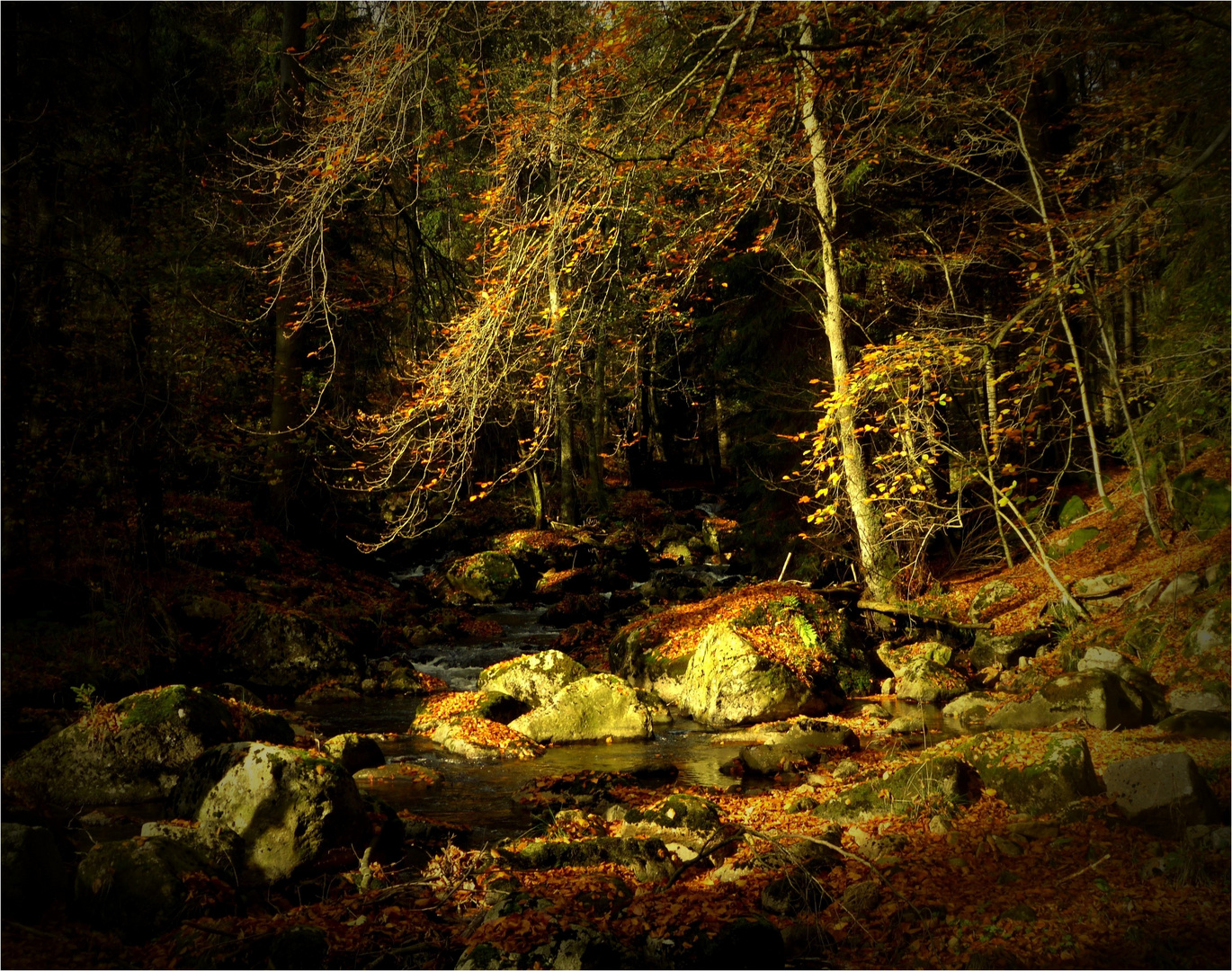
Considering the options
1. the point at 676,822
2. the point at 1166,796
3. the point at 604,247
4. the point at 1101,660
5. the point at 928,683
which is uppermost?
the point at 604,247

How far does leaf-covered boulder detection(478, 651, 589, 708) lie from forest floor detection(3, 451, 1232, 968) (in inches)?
134

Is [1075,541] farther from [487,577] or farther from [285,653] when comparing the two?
[285,653]

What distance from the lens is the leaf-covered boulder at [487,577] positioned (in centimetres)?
1878

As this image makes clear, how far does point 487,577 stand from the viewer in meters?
19.0

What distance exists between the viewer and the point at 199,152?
14406mm

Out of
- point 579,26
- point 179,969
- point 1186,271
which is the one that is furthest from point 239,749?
point 1186,271

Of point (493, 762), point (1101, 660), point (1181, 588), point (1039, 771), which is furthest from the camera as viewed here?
point (493, 762)

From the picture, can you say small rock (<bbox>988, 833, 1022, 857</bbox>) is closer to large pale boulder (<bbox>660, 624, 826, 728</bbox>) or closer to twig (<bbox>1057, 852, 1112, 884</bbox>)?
twig (<bbox>1057, 852, 1112, 884</bbox>)

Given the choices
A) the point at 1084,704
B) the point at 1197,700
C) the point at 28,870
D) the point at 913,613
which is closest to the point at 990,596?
the point at 913,613

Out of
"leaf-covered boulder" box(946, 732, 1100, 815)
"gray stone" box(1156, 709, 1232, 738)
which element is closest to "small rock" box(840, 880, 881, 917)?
"leaf-covered boulder" box(946, 732, 1100, 815)

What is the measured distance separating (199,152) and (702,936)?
1577 centimetres

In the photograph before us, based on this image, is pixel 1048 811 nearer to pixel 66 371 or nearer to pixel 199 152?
pixel 66 371

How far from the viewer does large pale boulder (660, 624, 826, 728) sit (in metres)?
10.3

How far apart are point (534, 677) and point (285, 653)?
4335 mm
